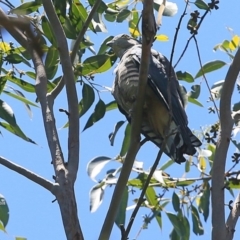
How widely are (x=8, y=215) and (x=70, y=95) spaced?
2.32ft

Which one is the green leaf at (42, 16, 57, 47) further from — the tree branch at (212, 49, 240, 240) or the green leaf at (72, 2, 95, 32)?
the tree branch at (212, 49, 240, 240)

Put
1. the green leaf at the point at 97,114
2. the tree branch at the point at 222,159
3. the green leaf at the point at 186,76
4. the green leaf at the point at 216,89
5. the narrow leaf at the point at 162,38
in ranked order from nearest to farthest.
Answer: the tree branch at the point at 222,159 < the green leaf at the point at 97,114 < the green leaf at the point at 216,89 < the green leaf at the point at 186,76 < the narrow leaf at the point at 162,38

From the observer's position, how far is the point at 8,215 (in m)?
2.27

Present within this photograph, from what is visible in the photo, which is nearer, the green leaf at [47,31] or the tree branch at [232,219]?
the tree branch at [232,219]

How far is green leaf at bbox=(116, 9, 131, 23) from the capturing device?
2.79m

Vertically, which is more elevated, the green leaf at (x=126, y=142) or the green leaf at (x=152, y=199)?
the green leaf at (x=126, y=142)

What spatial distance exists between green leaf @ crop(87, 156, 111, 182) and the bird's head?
0.98 metres

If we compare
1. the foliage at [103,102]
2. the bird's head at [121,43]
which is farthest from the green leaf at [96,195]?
the bird's head at [121,43]

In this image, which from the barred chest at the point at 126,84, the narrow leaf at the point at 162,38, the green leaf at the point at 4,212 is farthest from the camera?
the barred chest at the point at 126,84

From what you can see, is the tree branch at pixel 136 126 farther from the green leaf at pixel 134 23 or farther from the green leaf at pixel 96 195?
the green leaf at pixel 134 23

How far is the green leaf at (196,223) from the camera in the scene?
8.82 ft

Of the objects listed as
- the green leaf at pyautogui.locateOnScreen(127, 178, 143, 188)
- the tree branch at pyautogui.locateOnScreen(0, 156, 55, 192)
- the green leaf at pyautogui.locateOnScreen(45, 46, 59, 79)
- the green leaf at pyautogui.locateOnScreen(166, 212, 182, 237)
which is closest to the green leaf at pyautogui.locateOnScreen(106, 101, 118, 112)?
the green leaf at pyautogui.locateOnScreen(45, 46, 59, 79)

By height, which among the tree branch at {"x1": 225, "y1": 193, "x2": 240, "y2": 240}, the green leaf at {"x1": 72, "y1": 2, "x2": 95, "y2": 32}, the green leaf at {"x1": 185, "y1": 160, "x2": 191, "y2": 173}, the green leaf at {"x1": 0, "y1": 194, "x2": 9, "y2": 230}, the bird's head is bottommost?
the tree branch at {"x1": 225, "y1": 193, "x2": 240, "y2": 240}

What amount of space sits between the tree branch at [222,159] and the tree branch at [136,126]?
305 millimetres
